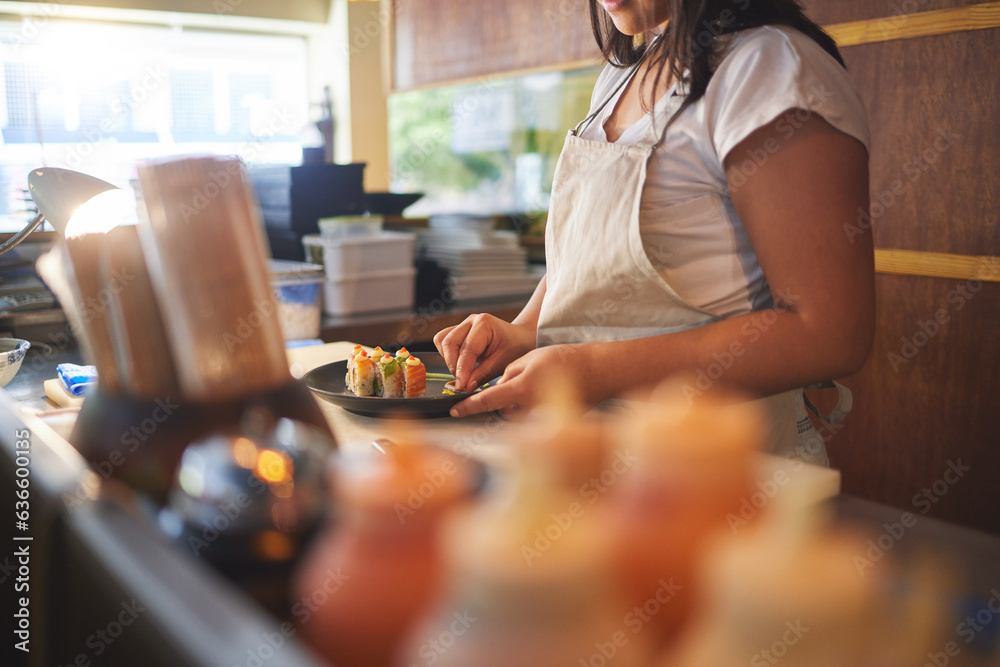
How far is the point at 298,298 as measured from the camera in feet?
8.46

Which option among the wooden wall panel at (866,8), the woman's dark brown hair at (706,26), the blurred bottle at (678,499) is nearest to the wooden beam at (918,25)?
the wooden wall panel at (866,8)

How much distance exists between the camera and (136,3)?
528cm

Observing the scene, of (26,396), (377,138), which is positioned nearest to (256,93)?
(377,138)

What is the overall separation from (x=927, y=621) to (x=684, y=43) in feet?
2.88

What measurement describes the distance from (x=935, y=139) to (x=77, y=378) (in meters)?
1.90

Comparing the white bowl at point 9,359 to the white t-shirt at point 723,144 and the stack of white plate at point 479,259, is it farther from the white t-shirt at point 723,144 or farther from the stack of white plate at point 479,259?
the stack of white plate at point 479,259

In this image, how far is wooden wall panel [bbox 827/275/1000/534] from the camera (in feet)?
6.07

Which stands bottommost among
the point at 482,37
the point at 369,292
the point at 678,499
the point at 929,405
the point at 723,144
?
the point at 929,405

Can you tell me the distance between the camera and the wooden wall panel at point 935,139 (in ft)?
5.84

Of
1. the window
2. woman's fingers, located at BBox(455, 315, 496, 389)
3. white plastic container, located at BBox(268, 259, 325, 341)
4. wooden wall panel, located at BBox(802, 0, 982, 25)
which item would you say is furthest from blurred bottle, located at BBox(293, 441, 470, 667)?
the window

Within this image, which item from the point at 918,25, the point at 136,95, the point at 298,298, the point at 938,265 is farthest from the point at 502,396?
the point at 136,95

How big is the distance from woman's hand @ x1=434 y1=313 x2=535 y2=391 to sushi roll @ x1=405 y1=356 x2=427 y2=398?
0.04m

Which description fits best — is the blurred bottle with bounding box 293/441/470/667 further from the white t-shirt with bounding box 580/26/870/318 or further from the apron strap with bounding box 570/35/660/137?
the apron strap with bounding box 570/35/660/137

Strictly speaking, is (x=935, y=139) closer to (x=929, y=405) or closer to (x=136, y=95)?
(x=929, y=405)
